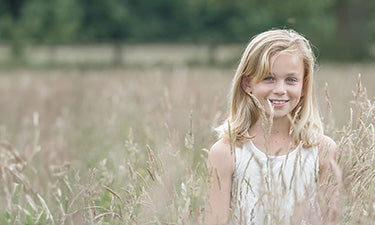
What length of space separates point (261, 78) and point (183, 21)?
47.2 metres

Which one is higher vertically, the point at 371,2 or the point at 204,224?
the point at 204,224

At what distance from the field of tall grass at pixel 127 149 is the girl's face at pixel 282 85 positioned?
0.43 feet

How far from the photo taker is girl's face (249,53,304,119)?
8.79 ft

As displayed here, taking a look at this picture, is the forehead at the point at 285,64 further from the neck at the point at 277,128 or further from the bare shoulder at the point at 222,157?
the bare shoulder at the point at 222,157

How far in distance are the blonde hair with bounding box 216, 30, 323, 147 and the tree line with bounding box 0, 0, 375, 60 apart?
69.7 feet

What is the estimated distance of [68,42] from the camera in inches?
1220

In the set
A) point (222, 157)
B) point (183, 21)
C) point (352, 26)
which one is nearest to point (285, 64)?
point (222, 157)

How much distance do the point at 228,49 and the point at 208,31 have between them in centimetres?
1922

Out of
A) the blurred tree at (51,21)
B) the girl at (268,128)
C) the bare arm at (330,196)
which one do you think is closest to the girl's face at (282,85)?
the girl at (268,128)

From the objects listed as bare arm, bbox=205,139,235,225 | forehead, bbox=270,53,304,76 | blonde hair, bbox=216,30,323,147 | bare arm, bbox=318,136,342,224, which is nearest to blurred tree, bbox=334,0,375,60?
blonde hair, bbox=216,30,323,147

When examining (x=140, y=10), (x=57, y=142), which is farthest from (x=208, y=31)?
(x=57, y=142)

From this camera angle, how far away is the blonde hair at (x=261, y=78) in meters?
2.69

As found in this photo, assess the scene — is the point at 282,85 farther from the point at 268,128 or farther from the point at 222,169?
the point at 222,169

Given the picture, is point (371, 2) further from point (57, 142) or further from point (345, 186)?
point (345, 186)
